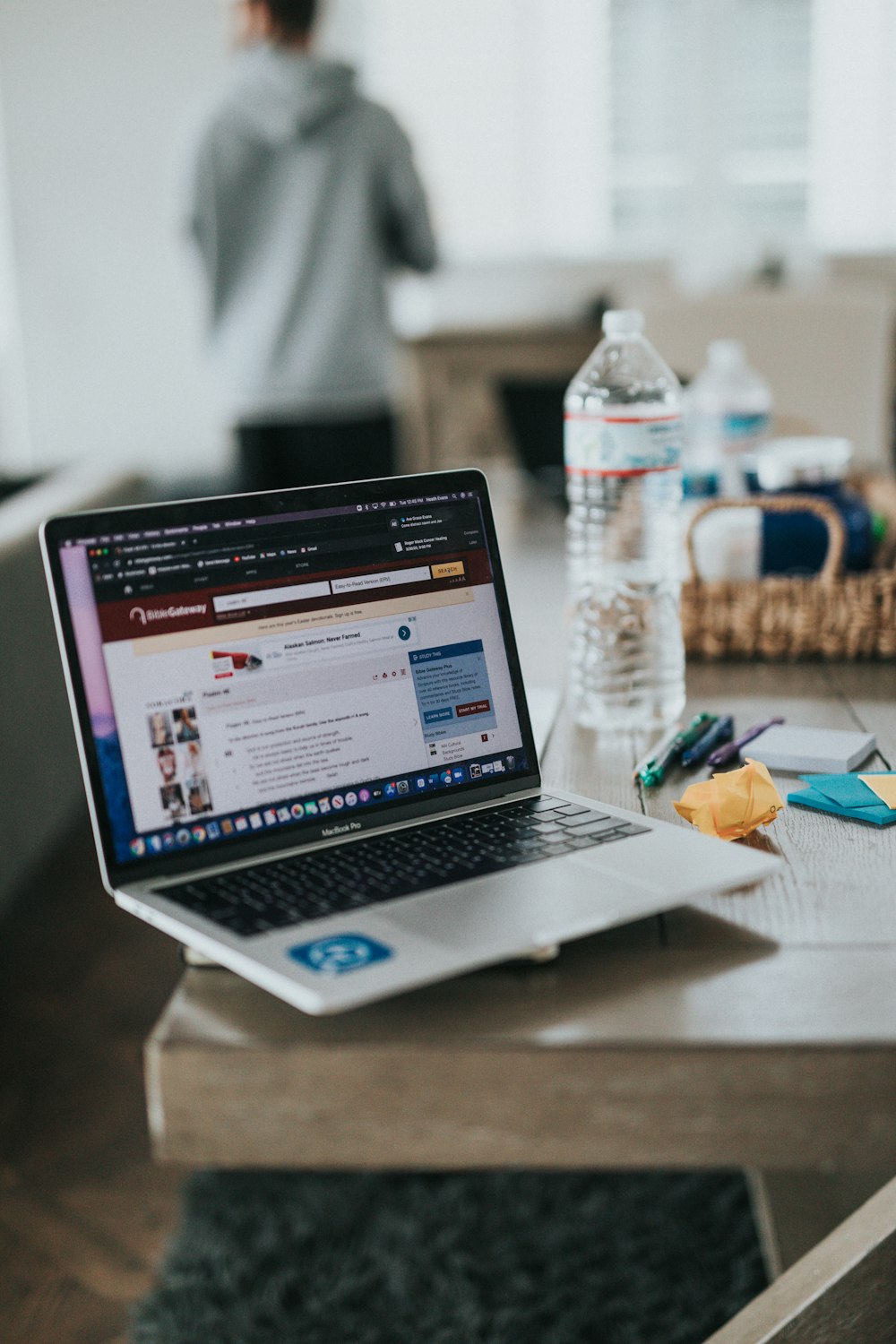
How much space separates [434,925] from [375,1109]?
0.10m

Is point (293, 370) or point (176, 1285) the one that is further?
point (293, 370)

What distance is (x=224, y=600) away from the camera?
81cm

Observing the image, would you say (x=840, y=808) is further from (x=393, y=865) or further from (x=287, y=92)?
(x=287, y=92)

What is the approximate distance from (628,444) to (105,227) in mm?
3598

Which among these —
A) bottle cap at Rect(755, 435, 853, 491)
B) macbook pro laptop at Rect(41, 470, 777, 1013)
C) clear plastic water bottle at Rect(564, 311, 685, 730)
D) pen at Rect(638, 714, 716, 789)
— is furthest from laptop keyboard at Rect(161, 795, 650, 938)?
bottle cap at Rect(755, 435, 853, 491)

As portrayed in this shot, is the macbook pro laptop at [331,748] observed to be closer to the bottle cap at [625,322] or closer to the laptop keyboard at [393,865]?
the laptop keyboard at [393,865]

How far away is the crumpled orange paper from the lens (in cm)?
84

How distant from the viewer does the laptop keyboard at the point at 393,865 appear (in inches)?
27.7

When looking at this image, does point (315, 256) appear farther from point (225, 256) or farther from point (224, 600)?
point (224, 600)

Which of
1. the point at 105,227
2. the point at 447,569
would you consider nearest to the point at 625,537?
the point at 447,569

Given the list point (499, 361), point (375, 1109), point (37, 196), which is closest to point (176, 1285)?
point (375, 1109)

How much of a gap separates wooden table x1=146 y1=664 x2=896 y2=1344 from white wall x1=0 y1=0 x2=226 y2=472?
388 centimetres

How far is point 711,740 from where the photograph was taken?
0.99 meters

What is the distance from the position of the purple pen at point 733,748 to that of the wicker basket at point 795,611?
0.24 meters
